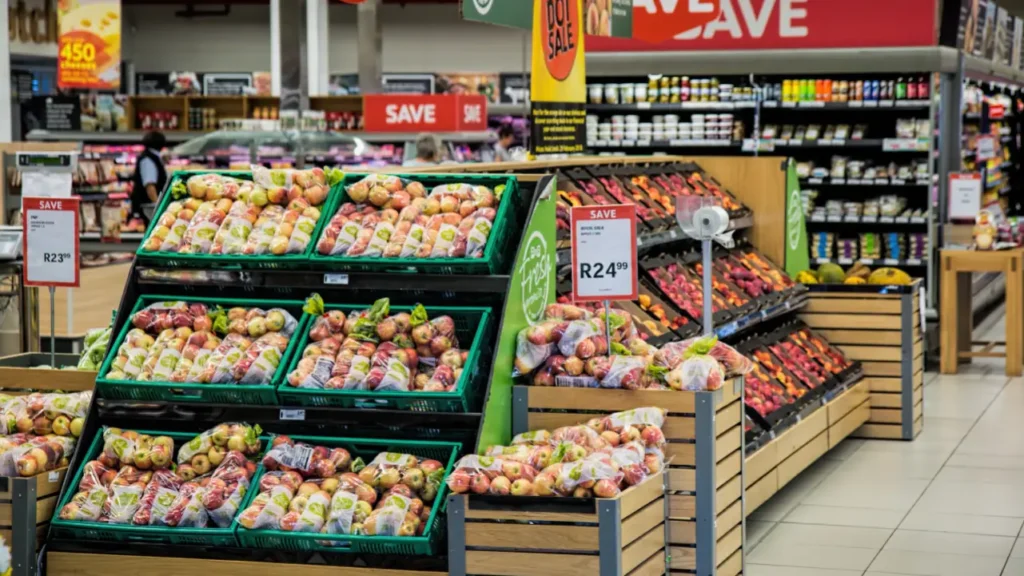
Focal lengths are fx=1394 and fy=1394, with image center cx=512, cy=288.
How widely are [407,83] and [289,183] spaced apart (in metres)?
18.4

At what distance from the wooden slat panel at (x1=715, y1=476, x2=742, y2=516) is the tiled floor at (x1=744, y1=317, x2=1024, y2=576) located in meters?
0.66

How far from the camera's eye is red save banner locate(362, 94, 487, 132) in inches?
599

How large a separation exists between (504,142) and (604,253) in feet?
48.6

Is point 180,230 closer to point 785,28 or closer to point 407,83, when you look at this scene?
point 785,28

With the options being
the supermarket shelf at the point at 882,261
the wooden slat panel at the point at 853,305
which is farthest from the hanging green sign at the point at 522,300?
the supermarket shelf at the point at 882,261

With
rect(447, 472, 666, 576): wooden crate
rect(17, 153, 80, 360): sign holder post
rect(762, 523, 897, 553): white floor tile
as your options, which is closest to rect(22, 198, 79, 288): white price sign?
rect(17, 153, 80, 360): sign holder post

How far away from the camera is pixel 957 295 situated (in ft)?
34.3

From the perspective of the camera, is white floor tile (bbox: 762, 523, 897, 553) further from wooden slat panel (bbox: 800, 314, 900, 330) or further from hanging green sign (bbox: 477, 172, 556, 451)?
wooden slat panel (bbox: 800, 314, 900, 330)

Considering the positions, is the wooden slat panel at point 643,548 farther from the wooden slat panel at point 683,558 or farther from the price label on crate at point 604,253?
the price label on crate at point 604,253

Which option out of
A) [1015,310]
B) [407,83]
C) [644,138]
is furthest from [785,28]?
[407,83]

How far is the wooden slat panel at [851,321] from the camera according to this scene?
316 inches

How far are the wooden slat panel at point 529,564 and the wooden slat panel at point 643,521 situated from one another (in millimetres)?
138

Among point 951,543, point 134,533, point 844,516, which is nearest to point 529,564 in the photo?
point 134,533

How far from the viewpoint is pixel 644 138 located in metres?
11.3
